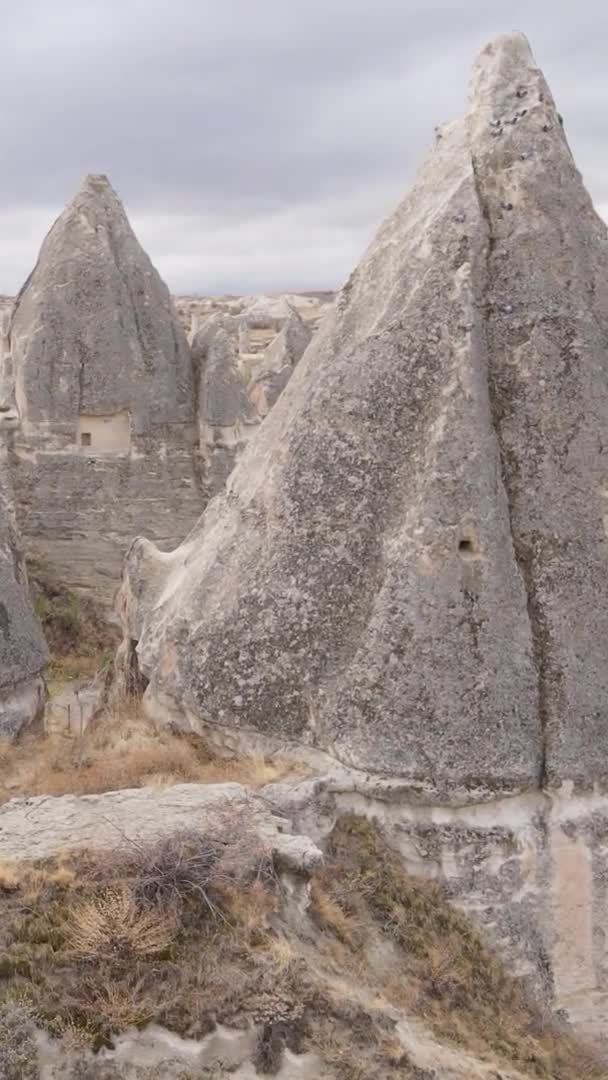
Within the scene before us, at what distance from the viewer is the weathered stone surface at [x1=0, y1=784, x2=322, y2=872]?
6.60m

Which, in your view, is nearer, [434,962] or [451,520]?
[434,962]

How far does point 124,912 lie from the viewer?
234 inches

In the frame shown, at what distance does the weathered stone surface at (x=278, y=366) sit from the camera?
24562 millimetres

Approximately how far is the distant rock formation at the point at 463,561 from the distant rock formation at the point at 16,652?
166cm

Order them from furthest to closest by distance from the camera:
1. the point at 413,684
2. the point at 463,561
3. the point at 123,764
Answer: the point at 123,764
the point at 463,561
the point at 413,684

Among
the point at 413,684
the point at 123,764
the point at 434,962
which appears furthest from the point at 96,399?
the point at 434,962


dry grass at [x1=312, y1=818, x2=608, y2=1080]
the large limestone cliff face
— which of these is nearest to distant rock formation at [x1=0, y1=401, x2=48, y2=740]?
dry grass at [x1=312, y1=818, x2=608, y2=1080]

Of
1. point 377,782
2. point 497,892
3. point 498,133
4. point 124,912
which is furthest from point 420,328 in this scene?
point 124,912

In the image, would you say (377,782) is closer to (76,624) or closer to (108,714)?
(108,714)

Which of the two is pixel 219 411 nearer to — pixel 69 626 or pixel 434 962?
pixel 69 626

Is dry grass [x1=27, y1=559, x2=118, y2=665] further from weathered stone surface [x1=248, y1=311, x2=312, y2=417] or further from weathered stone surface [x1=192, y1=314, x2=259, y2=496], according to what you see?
weathered stone surface [x1=248, y1=311, x2=312, y2=417]

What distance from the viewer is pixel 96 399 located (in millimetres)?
17625

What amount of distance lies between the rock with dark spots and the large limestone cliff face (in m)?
9.63

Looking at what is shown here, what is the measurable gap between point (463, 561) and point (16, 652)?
4.18 m
